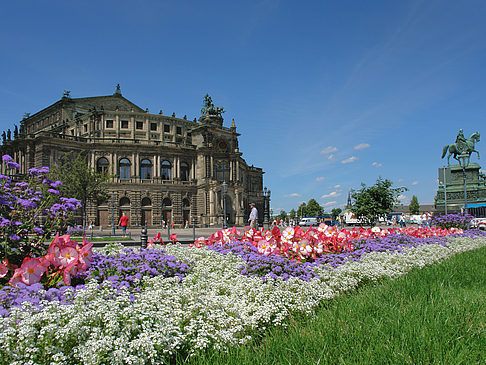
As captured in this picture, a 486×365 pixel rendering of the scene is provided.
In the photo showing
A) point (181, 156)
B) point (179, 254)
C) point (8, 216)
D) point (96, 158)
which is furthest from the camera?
point (181, 156)

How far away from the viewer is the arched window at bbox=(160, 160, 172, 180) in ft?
179

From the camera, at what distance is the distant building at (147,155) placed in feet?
162

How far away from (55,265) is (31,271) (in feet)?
0.92

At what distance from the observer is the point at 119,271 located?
14.3ft

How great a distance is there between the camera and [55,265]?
156 inches

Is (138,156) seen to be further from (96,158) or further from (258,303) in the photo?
(258,303)

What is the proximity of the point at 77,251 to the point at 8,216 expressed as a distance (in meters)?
1.49

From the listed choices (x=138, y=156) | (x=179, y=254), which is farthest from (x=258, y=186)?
(x=179, y=254)

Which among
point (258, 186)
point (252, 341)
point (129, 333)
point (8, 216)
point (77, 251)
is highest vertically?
point (258, 186)

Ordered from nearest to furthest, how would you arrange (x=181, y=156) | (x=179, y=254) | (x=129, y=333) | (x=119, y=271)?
(x=129, y=333)
(x=119, y=271)
(x=179, y=254)
(x=181, y=156)

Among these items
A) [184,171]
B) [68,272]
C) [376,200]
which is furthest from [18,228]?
[184,171]

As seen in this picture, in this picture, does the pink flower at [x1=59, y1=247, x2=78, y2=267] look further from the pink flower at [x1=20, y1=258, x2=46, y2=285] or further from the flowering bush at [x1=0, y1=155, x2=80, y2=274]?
the flowering bush at [x1=0, y1=155, x2=80, y2=274]

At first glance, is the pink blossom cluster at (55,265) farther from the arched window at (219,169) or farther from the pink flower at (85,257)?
the arched window at (219,169)

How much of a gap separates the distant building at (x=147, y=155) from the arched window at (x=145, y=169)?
151 millimetres
